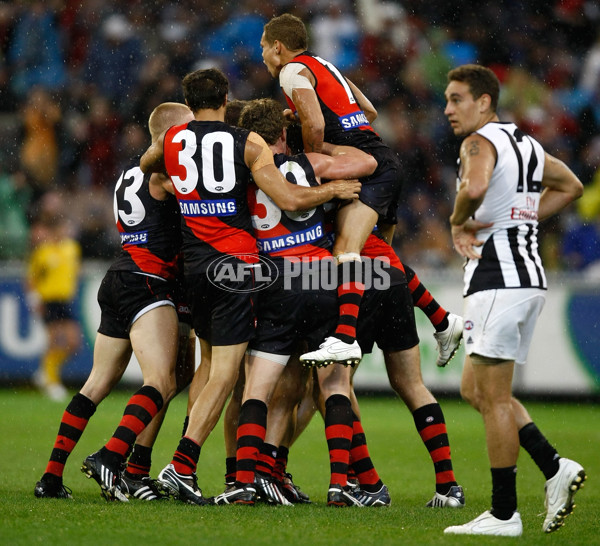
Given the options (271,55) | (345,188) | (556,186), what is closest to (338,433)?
(345,188)

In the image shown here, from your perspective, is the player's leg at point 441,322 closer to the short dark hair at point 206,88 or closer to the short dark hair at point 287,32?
the short dark hair at point 287,32

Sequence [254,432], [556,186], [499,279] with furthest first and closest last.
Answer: [254,432]
[556,186]
[499,279]

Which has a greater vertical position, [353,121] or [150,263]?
[353,121]

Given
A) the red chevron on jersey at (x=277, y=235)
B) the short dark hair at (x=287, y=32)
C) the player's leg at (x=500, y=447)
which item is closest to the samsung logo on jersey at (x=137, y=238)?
the red chevron on jersey at (x=277, y=235)

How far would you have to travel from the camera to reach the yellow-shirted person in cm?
1211

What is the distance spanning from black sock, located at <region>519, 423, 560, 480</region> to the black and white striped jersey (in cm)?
83

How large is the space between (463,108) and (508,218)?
63cm

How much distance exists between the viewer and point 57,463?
5.82m

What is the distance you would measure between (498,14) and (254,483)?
1201cm

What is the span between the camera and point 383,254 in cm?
623

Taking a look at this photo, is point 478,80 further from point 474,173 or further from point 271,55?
point 271,55

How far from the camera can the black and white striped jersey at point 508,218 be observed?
16.0ft

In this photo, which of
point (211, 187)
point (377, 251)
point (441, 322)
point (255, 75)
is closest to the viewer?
point (211, 187)

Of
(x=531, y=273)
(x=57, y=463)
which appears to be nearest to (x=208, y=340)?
(x=57, y=463)
